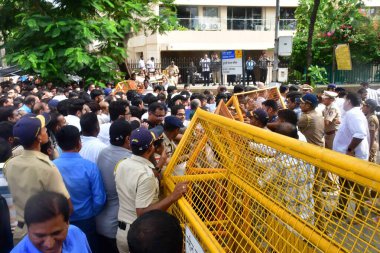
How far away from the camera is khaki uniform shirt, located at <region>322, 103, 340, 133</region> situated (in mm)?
6695

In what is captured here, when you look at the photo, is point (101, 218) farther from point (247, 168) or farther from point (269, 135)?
point (269, 135)

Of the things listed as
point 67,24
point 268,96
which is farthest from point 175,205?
point 67,24

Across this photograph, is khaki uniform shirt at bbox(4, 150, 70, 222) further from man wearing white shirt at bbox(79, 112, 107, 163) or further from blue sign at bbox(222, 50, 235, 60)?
blue sign at bbox(222, 50, 235, 60)

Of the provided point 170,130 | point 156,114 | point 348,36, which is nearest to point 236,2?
point 348,36

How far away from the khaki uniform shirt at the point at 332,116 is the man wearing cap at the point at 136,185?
4.80m

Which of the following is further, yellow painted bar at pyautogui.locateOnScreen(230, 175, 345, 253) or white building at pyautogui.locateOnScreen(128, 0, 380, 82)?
white building at pyautogui.locateOnScreen(128, 0, 380, 82)

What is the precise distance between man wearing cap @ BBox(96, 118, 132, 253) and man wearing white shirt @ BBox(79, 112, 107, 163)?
418mm

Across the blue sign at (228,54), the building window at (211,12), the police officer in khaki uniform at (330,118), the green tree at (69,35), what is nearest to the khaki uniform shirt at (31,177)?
the police officer in khaki uniform at (330,118)

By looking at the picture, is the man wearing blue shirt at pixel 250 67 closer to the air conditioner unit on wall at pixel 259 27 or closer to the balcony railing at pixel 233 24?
the balcony railing at pixel 233 24

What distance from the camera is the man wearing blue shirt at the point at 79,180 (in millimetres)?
2949

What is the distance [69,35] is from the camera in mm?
10266

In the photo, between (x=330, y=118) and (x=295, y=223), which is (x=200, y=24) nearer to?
(x=330, y=118)

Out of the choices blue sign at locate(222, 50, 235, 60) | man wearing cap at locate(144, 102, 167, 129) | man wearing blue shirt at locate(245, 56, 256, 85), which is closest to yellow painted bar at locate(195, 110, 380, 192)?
man wearing cap at locate(144, 102, 167, 129)

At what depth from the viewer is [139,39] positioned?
1152 inches
